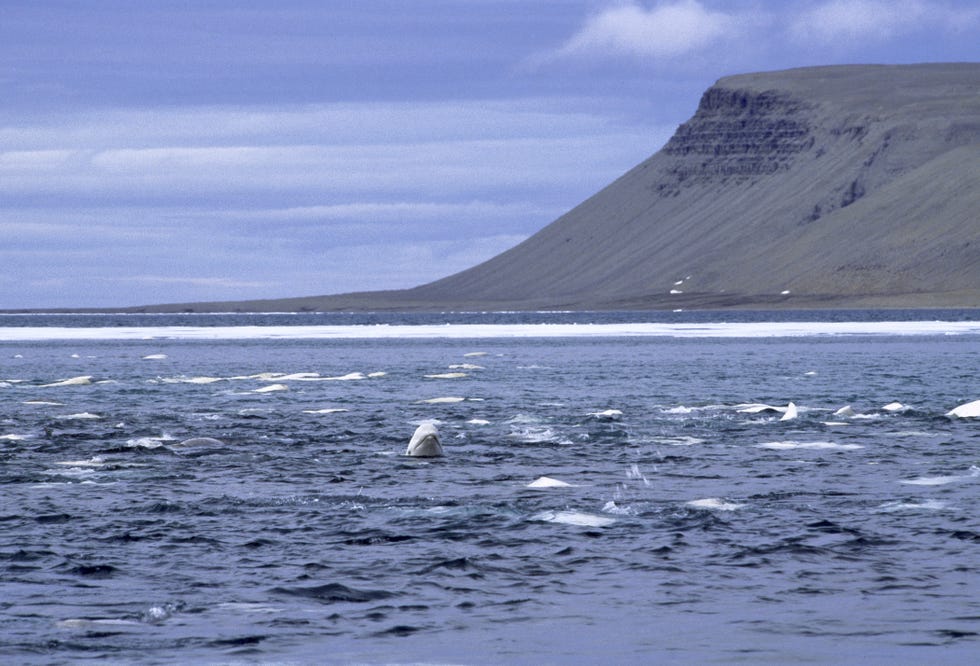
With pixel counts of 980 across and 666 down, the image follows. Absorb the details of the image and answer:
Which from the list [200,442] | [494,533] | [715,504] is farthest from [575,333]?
[494,533]

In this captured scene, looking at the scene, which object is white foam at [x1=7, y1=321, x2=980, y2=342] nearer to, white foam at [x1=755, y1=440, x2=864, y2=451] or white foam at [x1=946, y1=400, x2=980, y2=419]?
white foam at [x1=946, y1=400, x2=980, y2=419]

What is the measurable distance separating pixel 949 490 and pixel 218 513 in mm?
9351

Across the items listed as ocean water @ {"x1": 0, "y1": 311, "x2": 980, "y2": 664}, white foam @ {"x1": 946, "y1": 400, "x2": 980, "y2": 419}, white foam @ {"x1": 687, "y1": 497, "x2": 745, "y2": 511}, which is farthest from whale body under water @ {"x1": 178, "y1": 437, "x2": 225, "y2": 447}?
white foam @ {"x1": 946, "y1": 400, "x2": 980, "y2": 419}

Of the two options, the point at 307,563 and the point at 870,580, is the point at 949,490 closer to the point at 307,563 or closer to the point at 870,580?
the point at 870,580

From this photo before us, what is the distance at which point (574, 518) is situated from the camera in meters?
17.4

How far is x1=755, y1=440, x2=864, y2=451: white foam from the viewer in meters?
25.4

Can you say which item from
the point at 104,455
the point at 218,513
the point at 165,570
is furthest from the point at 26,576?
the point at 104,455

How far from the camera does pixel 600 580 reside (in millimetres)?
13797

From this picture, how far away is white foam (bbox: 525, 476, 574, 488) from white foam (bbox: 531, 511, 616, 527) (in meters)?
2.50

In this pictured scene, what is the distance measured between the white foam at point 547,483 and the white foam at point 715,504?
2328 millimetres

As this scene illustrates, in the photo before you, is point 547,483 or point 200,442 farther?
point 200,442

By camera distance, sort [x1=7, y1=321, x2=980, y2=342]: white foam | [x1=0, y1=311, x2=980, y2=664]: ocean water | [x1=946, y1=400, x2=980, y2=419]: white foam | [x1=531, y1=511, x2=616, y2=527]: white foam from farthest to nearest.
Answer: [x1=7, y1=321, x2=980, y2=342]: white foam
[x1=946, y1=400, x2=980, y2=419]: white foam
[x1=531, y1=511, x2=616, y2=527]: white foam
[x1=0, y1=311, x2=980, y2=664]: ocean water

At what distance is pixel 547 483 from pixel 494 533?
13.9 ft

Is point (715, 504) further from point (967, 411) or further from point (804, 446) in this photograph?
point (967, 411)
